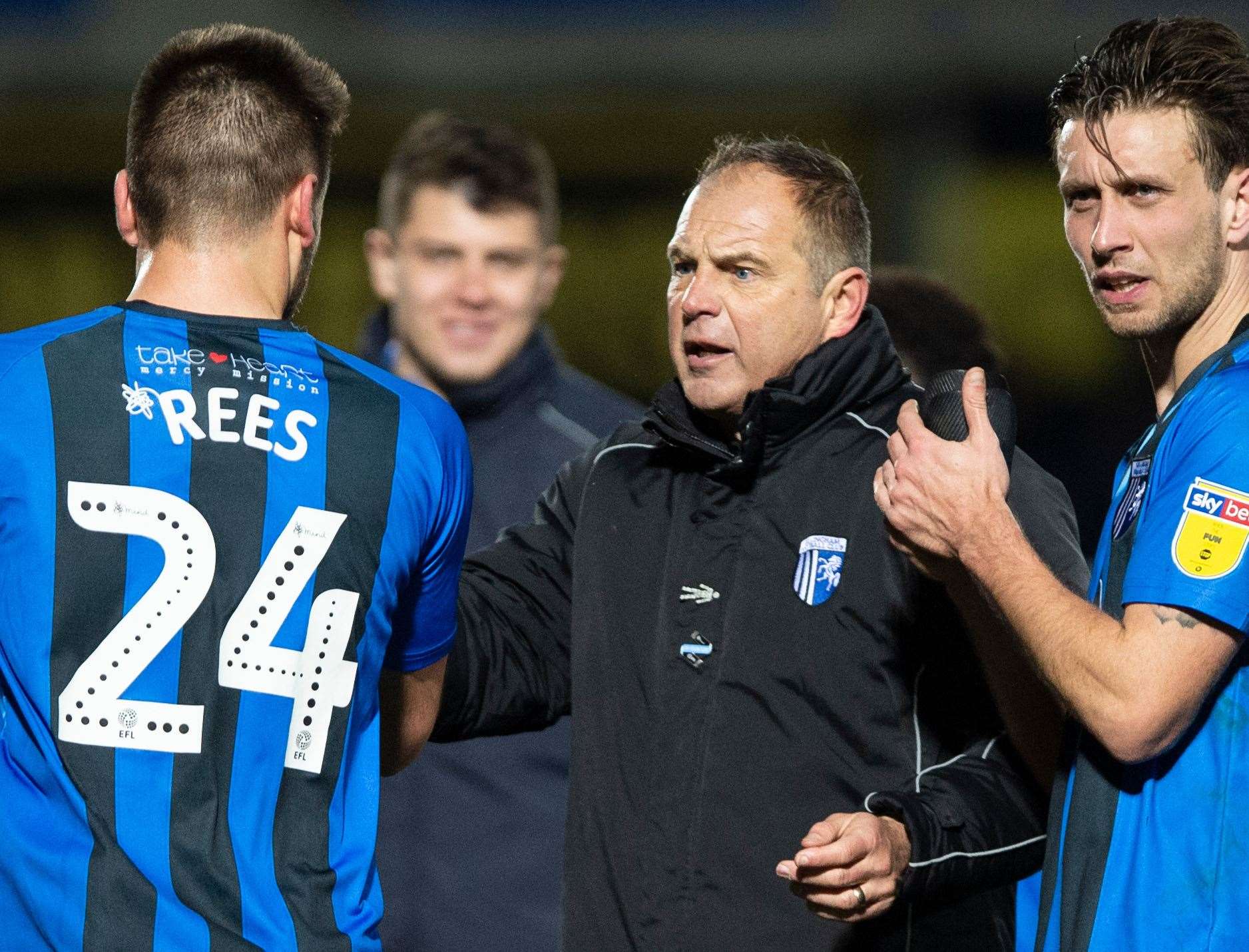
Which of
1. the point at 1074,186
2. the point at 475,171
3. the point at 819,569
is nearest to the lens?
the point at 1074,186

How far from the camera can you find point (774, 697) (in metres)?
2.64

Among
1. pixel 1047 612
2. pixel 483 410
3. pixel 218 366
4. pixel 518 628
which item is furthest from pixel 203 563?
pixel 483 410

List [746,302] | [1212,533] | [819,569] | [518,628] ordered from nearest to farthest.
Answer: [1212,533] < [819,569] < [746,302] < [518,628]

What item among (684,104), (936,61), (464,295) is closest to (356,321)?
(684,104)

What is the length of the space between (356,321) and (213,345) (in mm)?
9097

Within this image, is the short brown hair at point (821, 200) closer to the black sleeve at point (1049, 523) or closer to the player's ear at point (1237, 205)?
the black sleeve at point (1049, 523)

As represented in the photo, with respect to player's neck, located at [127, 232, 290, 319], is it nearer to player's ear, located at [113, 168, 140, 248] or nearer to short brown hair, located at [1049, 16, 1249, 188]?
player's ear, located at [113, 168, 140, 248]

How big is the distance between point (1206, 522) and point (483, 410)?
2.18 metres

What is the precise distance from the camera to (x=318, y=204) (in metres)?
2.45

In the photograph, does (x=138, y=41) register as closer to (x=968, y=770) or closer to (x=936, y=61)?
(x=936, y=61)

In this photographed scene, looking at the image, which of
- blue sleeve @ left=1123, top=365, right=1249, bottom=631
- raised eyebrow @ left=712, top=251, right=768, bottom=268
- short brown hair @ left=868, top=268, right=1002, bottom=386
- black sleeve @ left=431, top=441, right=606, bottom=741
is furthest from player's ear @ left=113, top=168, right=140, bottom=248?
short brown hair @ left=868, top=268, right=1002, bottom=386

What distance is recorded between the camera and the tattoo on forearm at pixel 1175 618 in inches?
82.8

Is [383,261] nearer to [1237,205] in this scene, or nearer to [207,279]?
[207,279]

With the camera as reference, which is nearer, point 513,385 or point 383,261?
point 513,385
